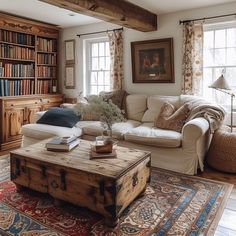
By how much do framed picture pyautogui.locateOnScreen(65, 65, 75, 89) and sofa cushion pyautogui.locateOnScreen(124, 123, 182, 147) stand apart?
2429 mm

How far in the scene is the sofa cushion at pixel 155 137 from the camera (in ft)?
10.2

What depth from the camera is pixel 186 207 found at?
232 cm

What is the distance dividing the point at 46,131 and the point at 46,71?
2189mm

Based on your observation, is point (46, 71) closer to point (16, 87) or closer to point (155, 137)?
point (16, 87)

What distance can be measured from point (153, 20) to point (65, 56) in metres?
2.20

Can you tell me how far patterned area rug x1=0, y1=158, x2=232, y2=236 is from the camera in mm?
1952

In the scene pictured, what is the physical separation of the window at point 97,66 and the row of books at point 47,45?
77 cm

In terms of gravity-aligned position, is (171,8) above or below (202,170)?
above

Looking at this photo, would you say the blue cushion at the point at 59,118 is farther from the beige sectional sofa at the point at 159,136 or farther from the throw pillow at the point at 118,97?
the throw pillow at the point at 118,97

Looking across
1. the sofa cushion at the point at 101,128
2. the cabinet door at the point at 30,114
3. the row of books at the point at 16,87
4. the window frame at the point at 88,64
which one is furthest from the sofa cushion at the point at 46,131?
the window frame at the point at 88,64

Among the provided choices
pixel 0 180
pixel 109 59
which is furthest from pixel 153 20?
pixel 0 180

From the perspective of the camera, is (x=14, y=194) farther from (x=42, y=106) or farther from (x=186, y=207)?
(x=42, y=106)

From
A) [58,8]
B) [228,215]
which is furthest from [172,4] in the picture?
[228,215]

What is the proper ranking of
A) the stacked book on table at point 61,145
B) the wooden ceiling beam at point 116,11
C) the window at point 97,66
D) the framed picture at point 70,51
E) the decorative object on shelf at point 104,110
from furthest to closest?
the framed picture at point 70,51 < the window at point 97,66 < the wooden ceiling beam at point 116,11 < the stacked book on table at point 61,145 < the decorative object on shelf at point 104,110
